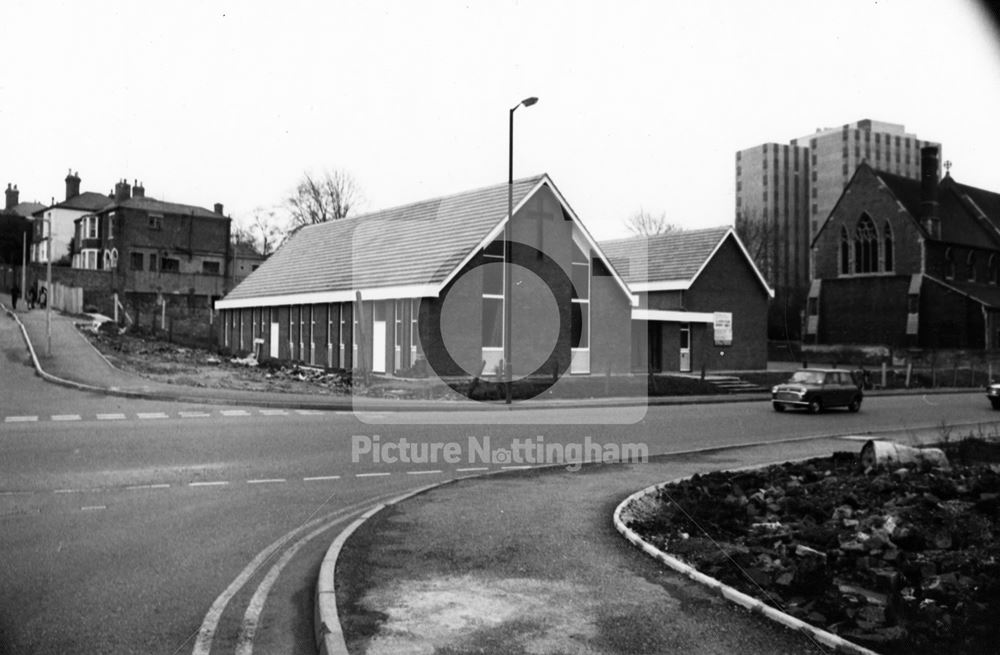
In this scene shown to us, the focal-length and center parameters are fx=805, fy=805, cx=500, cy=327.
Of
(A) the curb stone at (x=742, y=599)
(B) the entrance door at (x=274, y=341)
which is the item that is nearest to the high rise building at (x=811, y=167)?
(A) the curb stone at (x=742, y=599)

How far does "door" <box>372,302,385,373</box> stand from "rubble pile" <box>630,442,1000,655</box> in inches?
866

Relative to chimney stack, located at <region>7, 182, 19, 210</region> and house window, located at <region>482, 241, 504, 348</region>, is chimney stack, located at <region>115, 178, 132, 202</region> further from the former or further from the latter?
house window, located at <region>482, 241, 504, 348</region>

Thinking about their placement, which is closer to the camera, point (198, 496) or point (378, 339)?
point (198, 496)

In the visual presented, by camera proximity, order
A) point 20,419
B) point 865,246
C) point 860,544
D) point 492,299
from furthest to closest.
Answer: point 492,299, point 865,246, point 20,419, point 860,544

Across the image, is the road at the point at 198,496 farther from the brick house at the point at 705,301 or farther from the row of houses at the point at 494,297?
the brick house at the point at 705,301

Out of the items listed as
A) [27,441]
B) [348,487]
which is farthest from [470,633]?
[27,441]

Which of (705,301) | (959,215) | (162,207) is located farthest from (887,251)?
(162,207)

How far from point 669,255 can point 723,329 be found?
554 centimetres

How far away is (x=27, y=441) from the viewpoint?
14.7m

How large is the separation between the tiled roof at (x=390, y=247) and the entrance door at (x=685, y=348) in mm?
12986

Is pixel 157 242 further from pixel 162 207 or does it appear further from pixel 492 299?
pixel 492 299

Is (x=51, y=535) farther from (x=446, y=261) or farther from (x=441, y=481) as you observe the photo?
(x=446, y=261)

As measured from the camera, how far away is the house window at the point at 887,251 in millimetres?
29856

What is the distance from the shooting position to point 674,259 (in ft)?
147
